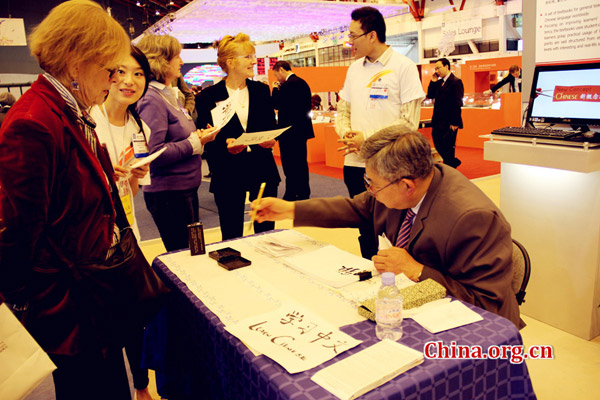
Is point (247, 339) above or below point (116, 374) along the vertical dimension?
above

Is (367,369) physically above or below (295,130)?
below

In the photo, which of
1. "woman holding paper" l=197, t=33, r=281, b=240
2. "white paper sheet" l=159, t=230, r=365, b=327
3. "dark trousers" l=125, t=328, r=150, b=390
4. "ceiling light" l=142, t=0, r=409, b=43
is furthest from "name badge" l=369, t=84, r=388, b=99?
"ceiling light" l=142, t=0, r=409, b=43

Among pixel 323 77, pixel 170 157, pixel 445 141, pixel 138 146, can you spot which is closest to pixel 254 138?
pixel 170 157

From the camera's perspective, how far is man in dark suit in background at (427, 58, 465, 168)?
676 cm

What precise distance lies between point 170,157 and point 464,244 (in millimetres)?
1544

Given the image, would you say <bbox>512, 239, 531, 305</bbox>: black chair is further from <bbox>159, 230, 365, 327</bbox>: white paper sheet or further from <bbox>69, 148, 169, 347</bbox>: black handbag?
<bbox>69, 148, 169, 347</bbox>: black handbag

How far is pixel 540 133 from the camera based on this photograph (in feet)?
8.31

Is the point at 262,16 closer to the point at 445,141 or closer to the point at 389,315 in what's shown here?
the point at 445,141

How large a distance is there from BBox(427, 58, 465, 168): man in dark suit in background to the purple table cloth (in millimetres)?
5869

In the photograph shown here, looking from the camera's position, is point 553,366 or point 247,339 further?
point 553,366

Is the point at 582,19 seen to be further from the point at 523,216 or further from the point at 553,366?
the point at 553,366

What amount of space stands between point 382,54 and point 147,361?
2.14 meters

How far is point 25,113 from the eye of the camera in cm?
117

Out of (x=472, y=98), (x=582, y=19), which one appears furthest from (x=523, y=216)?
(x=472, y=98)
